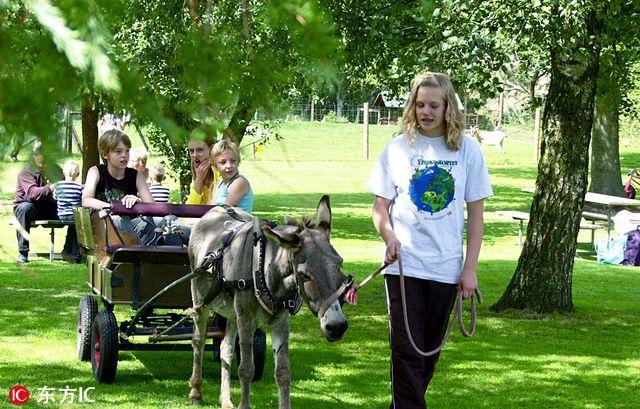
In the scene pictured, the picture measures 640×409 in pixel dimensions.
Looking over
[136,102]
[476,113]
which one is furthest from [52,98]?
[476,113]

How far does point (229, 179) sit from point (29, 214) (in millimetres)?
9316

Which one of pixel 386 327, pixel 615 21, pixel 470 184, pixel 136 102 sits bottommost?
pixel 386 327

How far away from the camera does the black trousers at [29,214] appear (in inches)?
637

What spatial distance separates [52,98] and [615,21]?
999 cm

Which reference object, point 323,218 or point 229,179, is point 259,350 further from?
point 323,218

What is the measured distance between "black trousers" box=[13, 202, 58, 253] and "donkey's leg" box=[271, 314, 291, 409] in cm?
986

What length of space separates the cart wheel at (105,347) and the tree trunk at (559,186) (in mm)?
5603

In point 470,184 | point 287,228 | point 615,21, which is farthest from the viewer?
point 615,21

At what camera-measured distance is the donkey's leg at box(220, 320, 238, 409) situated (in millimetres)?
7191

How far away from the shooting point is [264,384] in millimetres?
8102

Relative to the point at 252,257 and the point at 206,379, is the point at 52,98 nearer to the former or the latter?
the point at 252,257

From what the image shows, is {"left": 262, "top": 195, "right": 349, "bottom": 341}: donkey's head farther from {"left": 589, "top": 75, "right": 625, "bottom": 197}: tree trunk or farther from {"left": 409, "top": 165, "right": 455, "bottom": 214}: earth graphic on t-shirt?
{"left": 589, "top": 75, "right": 625, "bottom": 197}: tree trunk

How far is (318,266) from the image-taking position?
6.08 m

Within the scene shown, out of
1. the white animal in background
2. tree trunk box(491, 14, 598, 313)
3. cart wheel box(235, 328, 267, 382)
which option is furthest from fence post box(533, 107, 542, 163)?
cart wheel box(235, 328, 267, 382)
